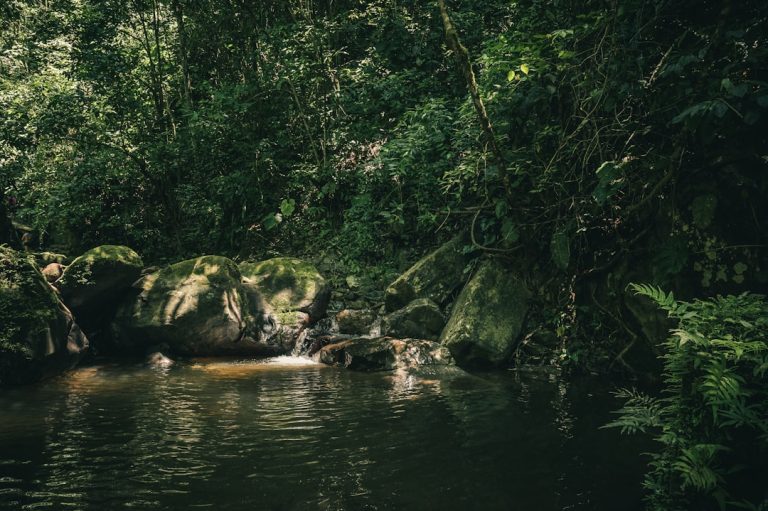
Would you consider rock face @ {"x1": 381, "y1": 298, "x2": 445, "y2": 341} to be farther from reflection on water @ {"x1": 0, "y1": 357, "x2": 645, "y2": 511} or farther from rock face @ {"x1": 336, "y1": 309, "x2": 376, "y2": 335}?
reflection on water @ {"x1": 0, "y1": 357, "x2": 645, "y2": 511}

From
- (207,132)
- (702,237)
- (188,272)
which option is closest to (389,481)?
(702,237)

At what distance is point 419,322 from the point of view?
32.6 ft

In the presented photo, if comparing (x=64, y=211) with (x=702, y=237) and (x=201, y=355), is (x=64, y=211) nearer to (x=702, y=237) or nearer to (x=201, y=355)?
(x=201, y=355)

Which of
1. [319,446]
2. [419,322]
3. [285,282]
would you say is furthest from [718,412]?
[285,282]

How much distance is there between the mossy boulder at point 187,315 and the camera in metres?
10.4

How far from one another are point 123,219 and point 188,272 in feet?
19.1

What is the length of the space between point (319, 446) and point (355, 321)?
6084 mm

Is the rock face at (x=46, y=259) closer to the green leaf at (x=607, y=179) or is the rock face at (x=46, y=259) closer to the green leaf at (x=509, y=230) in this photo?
the green leaf at (x=509, y=230)

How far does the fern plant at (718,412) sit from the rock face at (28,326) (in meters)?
→ 8.14

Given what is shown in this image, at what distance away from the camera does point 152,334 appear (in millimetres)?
10328

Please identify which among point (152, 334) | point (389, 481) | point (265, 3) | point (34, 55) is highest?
point (265, 3)

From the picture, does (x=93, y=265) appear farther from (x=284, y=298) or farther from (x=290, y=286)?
(x=290, y=286)

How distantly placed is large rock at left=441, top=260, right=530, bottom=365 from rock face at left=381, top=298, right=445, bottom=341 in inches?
15.0

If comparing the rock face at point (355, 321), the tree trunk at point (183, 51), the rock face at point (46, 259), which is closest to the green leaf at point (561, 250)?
the rock face at point (355, 321)
